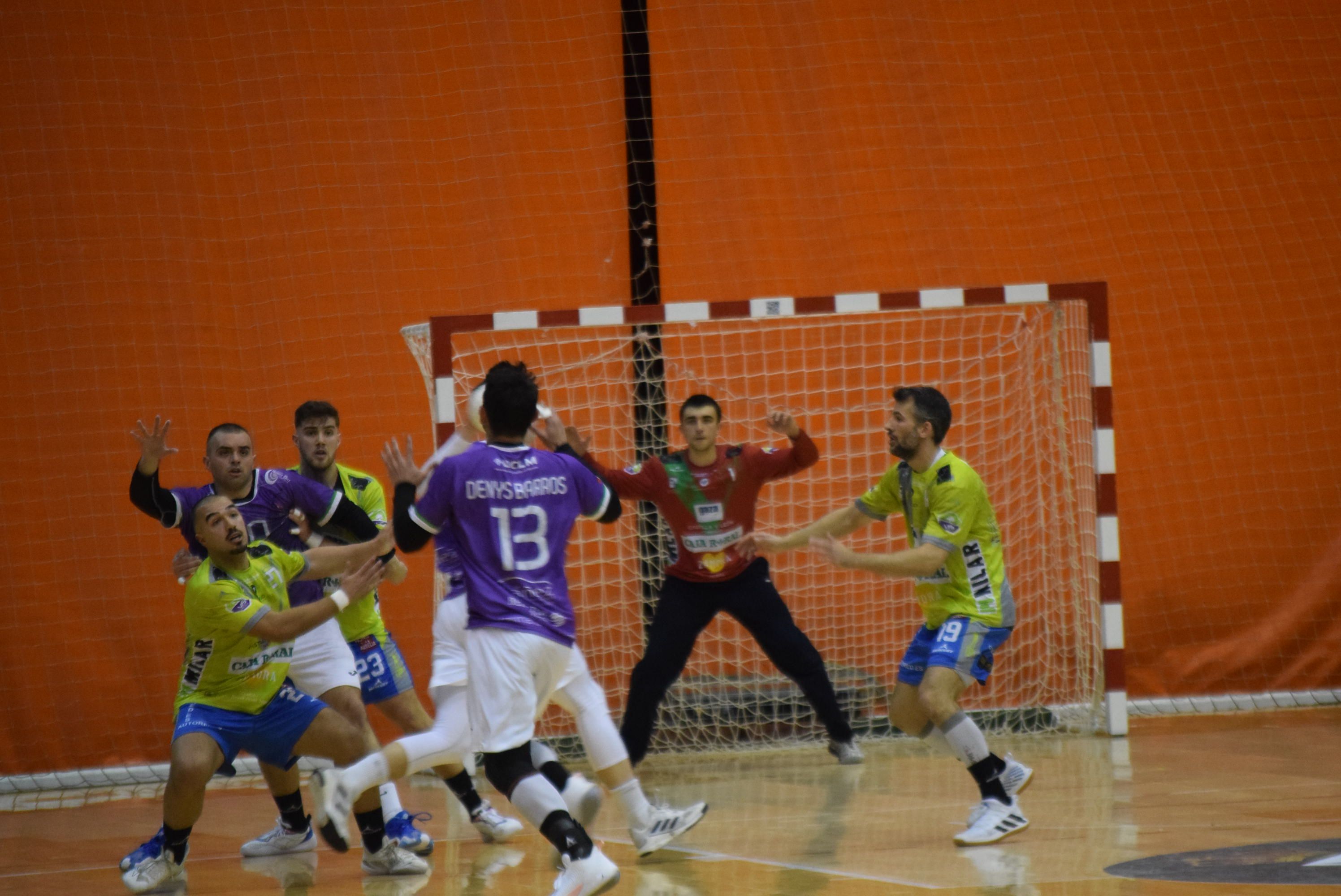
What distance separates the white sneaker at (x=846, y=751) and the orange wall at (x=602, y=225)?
111 inches

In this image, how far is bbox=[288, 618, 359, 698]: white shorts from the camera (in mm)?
6047

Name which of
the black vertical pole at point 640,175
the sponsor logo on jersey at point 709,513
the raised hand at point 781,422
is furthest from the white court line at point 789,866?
the black vertical pole at point 640,175

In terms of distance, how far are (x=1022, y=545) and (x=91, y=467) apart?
223 inches

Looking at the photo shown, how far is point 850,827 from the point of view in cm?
622

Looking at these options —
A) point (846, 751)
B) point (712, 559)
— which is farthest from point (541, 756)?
point (846, 751)

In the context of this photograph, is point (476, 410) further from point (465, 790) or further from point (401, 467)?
point (465, 790)

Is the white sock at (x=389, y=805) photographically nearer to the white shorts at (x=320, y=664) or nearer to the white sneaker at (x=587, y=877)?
the white shorts at (x=320, y=664)

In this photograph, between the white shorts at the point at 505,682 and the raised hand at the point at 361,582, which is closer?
the white shorts at the point at 505,682

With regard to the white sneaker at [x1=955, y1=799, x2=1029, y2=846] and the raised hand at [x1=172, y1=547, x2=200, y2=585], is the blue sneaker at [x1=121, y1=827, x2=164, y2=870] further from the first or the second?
the white sneaker at [x1=955, y1=799, x2=1029, y2=846]

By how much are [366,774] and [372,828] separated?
2.75ft

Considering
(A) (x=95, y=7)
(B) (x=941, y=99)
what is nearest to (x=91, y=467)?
(A) (x=95, y=7)

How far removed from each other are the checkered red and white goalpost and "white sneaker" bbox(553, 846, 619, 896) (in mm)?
4324

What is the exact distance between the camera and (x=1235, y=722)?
916cm

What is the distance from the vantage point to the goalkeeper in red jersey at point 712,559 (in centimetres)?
737
